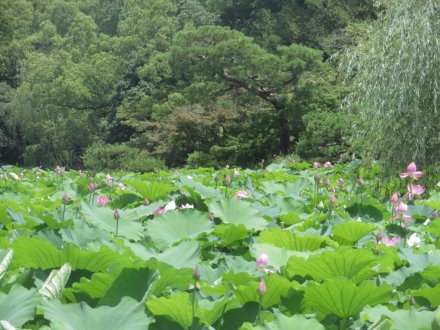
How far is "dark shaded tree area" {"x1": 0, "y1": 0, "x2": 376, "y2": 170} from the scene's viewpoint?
14.4 meters

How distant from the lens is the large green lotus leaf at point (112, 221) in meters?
1.85

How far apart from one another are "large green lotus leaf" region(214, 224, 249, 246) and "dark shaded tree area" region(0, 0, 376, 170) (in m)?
8.99

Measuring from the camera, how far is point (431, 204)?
217 centimetres

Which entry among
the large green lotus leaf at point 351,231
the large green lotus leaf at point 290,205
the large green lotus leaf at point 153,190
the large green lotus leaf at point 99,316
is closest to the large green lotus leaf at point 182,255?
the large green lotus leaf at point 99,316

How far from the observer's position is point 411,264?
1.43m

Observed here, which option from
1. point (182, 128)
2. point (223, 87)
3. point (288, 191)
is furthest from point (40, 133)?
point (288, 191)

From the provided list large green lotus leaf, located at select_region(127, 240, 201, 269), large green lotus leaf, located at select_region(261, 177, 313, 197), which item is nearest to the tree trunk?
large green lotus leaf, located at select_region(261, 177, 313, 197)

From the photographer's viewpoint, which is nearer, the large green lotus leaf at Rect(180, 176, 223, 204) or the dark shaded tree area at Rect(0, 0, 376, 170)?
the large green lotus leaf at Rect(180, 176, 223, 204)

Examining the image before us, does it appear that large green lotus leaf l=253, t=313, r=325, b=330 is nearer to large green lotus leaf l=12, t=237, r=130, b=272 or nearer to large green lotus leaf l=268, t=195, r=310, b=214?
large green lotus leaf l=12, t=237, r=130, b=272

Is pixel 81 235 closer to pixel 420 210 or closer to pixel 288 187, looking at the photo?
pixel 420 210

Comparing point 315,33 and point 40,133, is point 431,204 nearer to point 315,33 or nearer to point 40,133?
point 315,33

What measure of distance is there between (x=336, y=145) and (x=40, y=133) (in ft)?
50.9

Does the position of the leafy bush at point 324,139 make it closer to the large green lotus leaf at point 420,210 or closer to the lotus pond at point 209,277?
the large green lotus leaf at point 420,210

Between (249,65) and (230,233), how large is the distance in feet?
42.2
